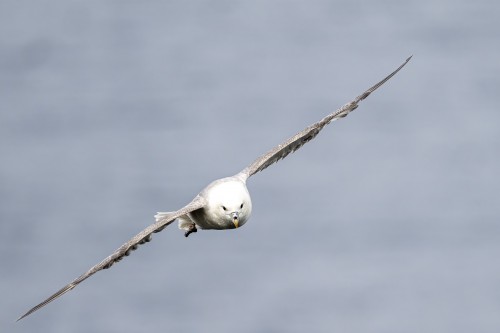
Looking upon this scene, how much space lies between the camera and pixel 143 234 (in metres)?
29.5

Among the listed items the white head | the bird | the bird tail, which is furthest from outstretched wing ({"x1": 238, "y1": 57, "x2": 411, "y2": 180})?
the bird tail

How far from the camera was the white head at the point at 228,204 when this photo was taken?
30.1 metres

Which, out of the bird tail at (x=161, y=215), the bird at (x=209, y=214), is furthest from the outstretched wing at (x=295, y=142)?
the bird tail at (x=161, y=215)

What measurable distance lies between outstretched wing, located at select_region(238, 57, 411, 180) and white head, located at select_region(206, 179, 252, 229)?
5.64ft

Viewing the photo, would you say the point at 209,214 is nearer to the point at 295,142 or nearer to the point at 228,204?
the point at 228,204

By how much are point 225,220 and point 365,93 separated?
223 inches

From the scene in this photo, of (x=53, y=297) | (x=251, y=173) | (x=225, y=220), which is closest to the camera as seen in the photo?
(x=53, y=297)

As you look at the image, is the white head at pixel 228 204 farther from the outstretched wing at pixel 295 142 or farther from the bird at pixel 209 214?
the outstretched wing at pixel 295 142

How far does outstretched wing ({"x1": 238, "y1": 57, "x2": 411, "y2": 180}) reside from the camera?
107 ft

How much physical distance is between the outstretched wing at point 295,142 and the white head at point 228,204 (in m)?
1.72

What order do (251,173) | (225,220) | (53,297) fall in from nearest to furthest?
(53,297), (225,220), (251,173)

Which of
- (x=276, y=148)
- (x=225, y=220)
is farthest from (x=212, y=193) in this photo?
(x=276, y=148)

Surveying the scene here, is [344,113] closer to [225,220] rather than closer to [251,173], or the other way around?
[251,173]

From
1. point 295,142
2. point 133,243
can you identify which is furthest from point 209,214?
point 295,142
